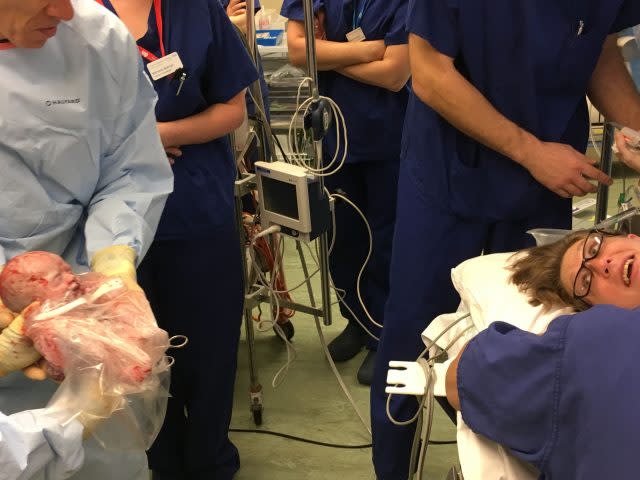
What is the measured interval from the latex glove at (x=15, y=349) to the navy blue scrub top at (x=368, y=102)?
5.27ft

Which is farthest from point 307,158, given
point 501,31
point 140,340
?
point 140,340

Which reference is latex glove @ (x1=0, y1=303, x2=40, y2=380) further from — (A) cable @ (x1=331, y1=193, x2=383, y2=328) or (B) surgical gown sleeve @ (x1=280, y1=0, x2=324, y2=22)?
(B) surgical gown sleeve @ (x1=280, y1=0, x2=324, y2=22)

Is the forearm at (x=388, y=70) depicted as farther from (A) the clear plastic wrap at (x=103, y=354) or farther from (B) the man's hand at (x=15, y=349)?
(B) the man's hand at (x=15, y=349)

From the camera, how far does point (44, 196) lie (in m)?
1.31

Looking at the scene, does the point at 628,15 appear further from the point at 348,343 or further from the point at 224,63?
the point at 348,343

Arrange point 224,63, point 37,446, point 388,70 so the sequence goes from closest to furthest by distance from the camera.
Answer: point 37,446 → point 224,63 → point 388,70

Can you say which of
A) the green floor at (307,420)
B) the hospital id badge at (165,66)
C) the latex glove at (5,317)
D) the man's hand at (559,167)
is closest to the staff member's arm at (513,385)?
the man's hand at (559,167)

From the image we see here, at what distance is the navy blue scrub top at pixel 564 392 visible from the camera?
3.27 feet

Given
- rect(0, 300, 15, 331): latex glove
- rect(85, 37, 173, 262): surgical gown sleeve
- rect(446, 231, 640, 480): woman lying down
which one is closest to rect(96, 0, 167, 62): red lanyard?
rect(85, 37, 173, 262): surgical gown sleeve

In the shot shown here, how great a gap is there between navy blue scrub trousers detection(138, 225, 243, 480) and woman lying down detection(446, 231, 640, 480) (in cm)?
82

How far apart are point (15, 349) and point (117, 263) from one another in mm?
232

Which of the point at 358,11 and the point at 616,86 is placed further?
the point at 358,11

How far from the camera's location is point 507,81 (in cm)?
164

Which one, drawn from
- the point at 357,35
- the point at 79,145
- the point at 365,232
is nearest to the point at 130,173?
the point at 79,145
